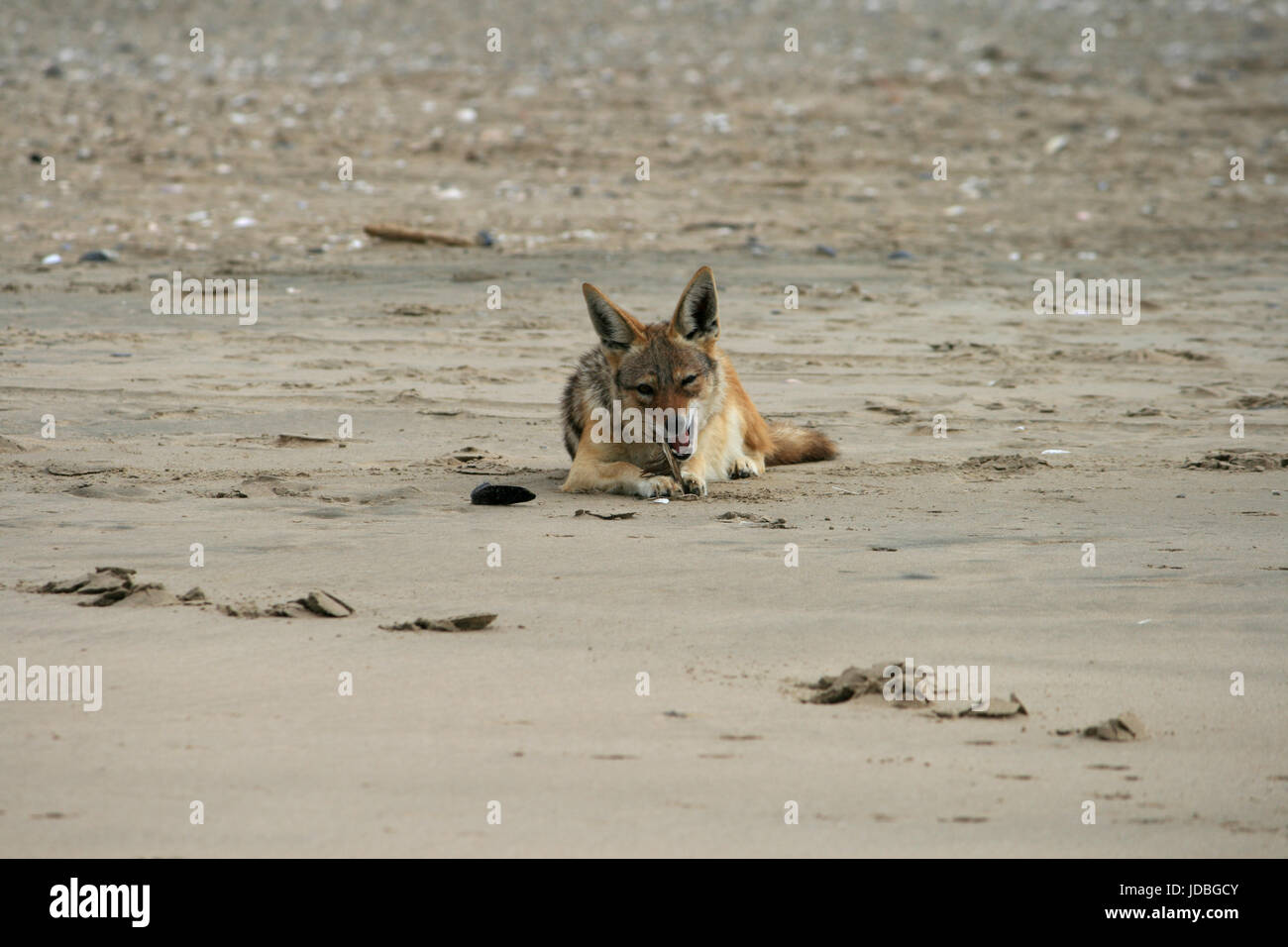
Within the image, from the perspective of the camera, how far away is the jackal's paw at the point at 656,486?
665 centimetres

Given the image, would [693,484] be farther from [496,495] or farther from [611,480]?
[496,495]

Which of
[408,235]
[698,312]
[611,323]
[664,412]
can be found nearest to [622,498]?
[664,412]

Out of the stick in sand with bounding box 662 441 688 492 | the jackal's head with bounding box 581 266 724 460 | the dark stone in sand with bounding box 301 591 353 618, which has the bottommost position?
the dark stone in sand with bounding box 301 591 353 618

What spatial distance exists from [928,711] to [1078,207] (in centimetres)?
1275

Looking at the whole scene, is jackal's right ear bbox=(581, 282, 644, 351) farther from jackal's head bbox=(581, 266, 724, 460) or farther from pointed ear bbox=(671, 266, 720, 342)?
pointed ear bbox=(671, 266, 720, 342)

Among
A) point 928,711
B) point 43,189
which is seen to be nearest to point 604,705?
point 928,711

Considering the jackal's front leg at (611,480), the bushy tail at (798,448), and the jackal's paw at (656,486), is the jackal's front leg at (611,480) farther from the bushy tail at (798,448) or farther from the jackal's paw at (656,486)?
the bushy tail at (798,448)

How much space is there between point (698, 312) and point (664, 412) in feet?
2.38

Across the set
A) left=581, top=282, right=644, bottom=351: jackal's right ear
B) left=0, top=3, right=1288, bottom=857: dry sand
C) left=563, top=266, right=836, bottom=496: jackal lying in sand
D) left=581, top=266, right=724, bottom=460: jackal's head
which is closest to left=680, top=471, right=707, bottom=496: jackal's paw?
left=563, top=266, right=836, bottom=496: jackal lying in sand

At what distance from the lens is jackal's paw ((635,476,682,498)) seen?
262 inches

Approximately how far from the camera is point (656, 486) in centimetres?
669

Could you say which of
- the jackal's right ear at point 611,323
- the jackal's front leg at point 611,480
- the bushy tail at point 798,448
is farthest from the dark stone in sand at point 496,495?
the bushy tail at point 798,448

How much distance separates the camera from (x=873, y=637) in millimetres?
4336

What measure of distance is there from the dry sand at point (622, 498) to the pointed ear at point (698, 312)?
32.0 inches
